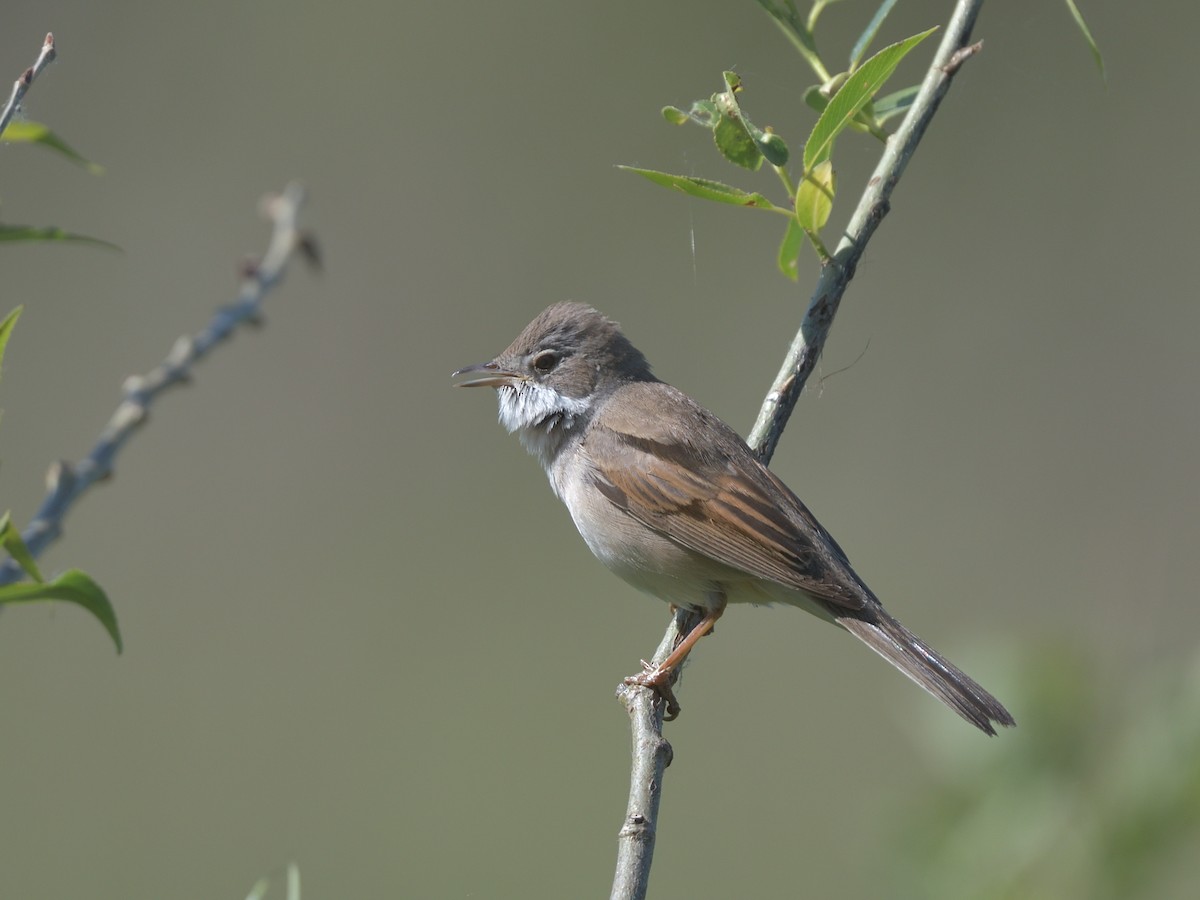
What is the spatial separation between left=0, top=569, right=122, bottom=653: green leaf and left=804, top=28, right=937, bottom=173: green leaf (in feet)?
4.20

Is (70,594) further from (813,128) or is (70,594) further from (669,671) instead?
(669,671)

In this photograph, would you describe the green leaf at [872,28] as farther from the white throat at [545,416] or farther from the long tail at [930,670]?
the white throat at [545,416]

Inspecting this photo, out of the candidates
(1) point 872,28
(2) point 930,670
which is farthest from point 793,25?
(2) point 930,670

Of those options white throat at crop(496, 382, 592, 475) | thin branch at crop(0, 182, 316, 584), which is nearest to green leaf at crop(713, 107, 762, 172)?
thin branch at crop(0, 182, 316, 584)

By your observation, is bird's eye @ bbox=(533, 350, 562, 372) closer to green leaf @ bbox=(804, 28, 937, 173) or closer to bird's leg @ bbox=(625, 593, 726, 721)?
bird's leg @ bbox=(625, 593, 726, 721)

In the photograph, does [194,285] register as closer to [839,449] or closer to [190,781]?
[190,781]

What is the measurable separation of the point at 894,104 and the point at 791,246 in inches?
12.6

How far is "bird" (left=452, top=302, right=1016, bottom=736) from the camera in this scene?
3080 millimetres

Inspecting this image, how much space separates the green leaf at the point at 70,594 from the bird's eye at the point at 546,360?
2.69 metres

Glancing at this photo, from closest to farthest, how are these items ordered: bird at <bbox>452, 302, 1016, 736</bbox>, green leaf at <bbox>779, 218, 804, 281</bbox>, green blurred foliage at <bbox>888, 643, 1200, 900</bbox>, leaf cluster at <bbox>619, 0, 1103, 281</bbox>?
green blurred foliage at <bbox>888, 643, 1200, 900</bbox> < leaf cluster at <bbox>619, 0, 1103, 281</bbox> < green leaf at <bbox>779, 218, 804, 281</bbox> < bird at <bbox>452, 302, 1016, 736</bbox>

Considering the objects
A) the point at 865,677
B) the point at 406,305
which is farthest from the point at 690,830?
the point at 406,305

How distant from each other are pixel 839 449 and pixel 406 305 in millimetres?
3559

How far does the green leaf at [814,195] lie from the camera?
2.23 metres

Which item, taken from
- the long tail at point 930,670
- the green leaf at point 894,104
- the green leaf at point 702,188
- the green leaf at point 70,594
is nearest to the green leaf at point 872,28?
the green leaf at point 894,104
